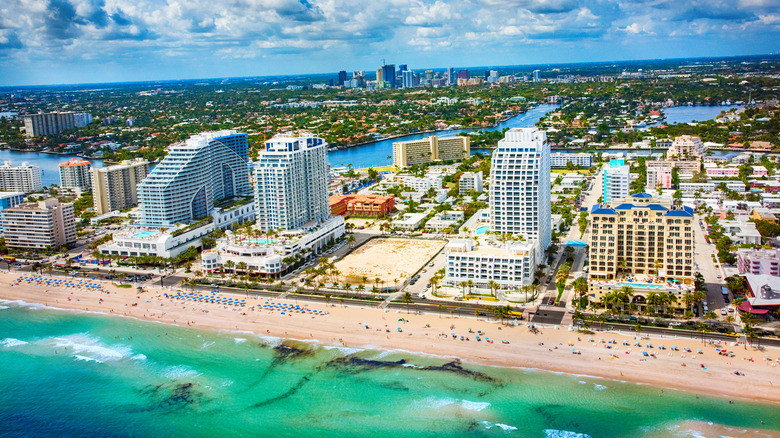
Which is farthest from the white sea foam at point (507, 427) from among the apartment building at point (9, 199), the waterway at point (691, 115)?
the waterway at point (691, 115)

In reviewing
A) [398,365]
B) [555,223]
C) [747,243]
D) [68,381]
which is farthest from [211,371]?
[747,243]

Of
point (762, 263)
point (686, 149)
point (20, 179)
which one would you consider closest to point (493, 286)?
point (762, 263)

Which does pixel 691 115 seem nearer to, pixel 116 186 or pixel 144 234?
pixel 116 186

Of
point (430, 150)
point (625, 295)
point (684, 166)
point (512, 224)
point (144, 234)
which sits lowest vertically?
point (625, 295)

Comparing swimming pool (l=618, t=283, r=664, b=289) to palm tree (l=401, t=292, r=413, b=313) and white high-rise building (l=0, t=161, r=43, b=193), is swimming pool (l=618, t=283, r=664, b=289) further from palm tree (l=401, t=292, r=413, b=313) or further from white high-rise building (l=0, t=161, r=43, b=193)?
white high-rise building (l=0, t=161, r=43, b=193)

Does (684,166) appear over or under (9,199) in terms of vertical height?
under

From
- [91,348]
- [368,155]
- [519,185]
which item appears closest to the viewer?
[91,348]
